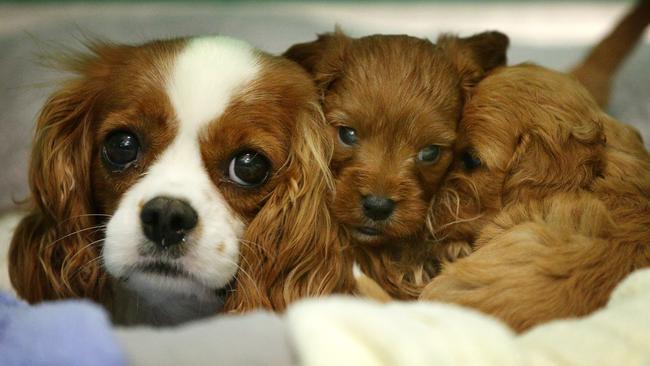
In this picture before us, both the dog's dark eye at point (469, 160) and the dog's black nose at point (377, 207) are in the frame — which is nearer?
the dog's black nose at point (377, 207)

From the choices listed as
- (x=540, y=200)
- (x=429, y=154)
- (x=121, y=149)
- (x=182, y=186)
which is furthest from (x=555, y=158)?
(x=121, y=149)

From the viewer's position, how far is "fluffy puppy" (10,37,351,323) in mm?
1396

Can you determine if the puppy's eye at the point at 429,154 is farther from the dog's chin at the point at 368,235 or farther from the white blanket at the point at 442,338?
the white blanket at the point at 442,338

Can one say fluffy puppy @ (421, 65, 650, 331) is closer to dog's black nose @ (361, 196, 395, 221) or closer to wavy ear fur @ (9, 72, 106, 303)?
dog's black nose @ (361, 196, 395, 221)

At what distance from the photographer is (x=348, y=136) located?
1.66 meters

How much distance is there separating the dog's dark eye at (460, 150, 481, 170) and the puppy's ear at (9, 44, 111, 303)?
0.82 metres

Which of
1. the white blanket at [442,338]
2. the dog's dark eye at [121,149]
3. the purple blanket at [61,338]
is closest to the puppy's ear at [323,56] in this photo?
the dog's dark eye at [121,149]

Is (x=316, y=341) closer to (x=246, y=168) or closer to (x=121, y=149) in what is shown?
(x=246, y=168)

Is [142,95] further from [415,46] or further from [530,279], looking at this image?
[530,279]

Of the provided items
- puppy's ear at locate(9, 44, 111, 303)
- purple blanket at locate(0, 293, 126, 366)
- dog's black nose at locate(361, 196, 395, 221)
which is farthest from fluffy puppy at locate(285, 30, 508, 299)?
purple blanket at locate(0, 293, 126, 366)

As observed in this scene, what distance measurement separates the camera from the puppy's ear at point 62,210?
1.57 metres

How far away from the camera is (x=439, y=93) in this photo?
1664mm

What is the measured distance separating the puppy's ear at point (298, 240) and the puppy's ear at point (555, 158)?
16.4 inches

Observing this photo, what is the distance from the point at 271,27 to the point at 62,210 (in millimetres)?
1504
